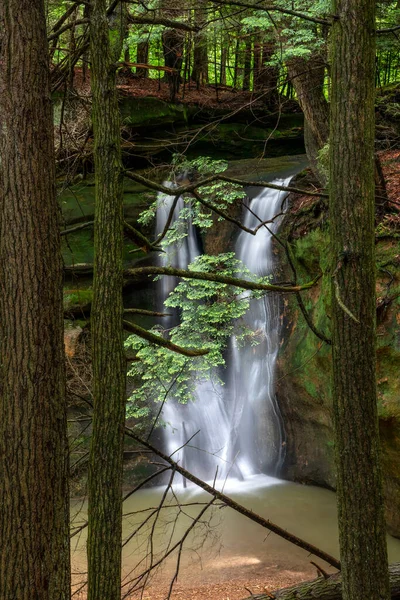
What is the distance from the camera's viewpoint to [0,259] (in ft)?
10.1

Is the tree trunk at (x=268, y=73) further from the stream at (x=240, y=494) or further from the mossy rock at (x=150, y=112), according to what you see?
the mossy rock at (x=150, y=112)

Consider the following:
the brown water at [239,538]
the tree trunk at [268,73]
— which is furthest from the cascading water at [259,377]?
the tree trunk at [268,73]

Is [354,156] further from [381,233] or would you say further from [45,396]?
[381,233]

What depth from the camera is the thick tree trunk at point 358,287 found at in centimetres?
364

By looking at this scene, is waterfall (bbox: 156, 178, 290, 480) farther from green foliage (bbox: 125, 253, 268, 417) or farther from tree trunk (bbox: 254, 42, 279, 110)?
tree trunk (bbox: 254, 42, 279, 110)

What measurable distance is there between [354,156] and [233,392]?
8931mm

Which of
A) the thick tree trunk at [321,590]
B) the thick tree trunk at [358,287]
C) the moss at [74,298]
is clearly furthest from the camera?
the moss at [74,298]

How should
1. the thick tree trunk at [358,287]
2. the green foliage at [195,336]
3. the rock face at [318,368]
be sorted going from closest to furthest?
the thick tree trunk at [358,287] → the rock face at [318,368] → the green foliage at [195,336]

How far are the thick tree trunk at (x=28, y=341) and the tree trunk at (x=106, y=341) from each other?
511 millimetres

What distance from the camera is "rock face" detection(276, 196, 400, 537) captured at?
24.8 ft

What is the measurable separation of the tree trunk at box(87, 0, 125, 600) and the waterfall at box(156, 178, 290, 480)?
711cm

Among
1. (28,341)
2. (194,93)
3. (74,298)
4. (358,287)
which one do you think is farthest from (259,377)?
(194,93)

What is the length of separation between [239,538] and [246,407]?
3528 millimetres

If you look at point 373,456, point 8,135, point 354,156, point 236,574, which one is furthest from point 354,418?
point 236,574
